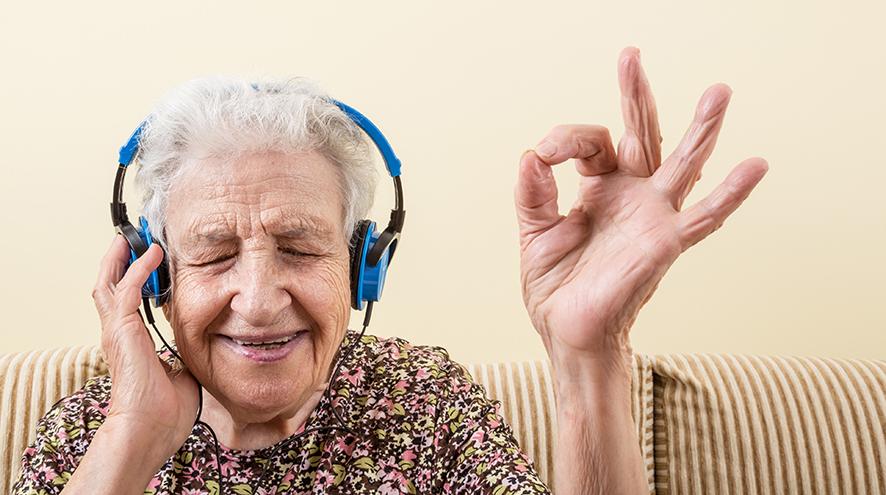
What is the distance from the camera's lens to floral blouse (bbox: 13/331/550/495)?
1.44 m

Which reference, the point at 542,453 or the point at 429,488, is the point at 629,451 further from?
the point at 542,453

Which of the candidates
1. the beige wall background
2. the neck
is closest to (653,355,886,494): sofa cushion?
the beige wall background

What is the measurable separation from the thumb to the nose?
36 centimetres

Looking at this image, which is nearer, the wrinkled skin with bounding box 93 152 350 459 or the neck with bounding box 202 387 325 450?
the wrinkled skin with bounding box 93 152 350 459

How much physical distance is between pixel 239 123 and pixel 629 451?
0.72 metres

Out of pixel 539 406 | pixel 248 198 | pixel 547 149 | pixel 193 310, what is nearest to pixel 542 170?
pixel 547 149

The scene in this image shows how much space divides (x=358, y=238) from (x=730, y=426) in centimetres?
109

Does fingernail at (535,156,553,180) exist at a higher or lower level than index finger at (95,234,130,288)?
higher

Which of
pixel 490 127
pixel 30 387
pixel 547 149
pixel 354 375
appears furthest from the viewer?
pixel 490 127

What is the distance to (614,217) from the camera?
4.04ft

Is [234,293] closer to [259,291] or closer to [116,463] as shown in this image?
[259,291]

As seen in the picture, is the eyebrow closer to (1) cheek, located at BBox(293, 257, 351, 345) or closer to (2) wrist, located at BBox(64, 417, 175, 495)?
(1) cheek, located at BBox(293, 257, 351, 345)

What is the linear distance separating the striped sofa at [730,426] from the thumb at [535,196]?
95 cm

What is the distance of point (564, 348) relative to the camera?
1.26 m
